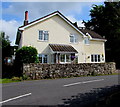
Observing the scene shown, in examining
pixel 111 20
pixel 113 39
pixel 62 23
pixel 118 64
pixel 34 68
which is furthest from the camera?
pixel 111 20

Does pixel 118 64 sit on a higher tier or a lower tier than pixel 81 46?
lower

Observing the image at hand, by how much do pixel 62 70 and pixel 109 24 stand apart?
2976 centimetres

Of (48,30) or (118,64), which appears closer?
(48,30)

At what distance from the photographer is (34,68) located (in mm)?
16734

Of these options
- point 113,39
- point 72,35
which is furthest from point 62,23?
point 113,39

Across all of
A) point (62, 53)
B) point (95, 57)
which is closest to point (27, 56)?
point (62, 53)

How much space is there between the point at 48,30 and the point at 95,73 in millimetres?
10522

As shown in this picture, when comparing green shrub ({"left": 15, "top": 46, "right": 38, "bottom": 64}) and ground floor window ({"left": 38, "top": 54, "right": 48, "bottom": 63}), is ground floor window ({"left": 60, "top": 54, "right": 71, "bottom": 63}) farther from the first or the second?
green shrub ({"left": 15, "top": 46, "right": 38, "bottom": 64})

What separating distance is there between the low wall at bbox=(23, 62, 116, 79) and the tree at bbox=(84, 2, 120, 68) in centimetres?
1840

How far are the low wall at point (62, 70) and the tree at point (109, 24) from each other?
60.4 ft

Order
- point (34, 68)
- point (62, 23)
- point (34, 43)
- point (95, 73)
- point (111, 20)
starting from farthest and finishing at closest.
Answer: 1. point (111, 20)
2. point (62, 23)
3. point (34, 43)
4. point (95, 73)
5. point (34, 68)

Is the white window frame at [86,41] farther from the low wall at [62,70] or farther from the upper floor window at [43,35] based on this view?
the low wall at [62,70]

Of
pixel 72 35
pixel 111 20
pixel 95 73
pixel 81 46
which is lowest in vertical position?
pixel 95 73

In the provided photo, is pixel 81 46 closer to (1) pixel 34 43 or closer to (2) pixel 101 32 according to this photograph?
(1) pixel 34 43
